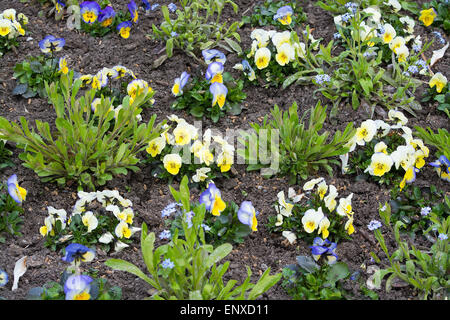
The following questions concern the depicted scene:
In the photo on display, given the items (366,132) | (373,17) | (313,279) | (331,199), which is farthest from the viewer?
(373,17)

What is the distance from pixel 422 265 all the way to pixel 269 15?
2.25 m

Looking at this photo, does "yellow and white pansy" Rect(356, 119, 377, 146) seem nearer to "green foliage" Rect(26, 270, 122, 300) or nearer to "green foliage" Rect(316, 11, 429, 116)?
"green foliage" Rect(316, 11, 429, 116)

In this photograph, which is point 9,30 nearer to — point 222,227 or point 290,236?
point 222,227

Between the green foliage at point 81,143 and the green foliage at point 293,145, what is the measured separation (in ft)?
1.88

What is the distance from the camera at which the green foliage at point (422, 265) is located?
2787mm

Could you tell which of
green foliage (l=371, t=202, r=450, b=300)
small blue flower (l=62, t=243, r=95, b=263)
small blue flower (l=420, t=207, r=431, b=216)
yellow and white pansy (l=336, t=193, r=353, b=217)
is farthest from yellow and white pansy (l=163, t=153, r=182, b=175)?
small blue flower (l=420, t=207, r=431, b=216)

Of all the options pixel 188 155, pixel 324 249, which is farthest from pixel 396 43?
pixel 324 249

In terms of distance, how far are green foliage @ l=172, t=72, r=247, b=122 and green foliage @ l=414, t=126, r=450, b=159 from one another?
1093 millimetres

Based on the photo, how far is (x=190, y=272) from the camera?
8.80 ft

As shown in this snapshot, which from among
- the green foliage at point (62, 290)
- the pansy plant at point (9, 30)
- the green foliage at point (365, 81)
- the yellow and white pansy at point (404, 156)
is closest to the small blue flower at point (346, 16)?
the green foliage at point (365, 81)

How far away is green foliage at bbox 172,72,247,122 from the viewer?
373cm

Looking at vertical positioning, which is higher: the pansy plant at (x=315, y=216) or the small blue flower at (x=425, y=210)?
the small blue flower at (x=425, y=210)

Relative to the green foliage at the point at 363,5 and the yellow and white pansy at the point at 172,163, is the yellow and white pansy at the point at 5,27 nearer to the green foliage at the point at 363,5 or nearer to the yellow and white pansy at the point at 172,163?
the yellow and white pansy at the point at 172,163

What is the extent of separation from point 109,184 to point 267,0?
1.94 m
